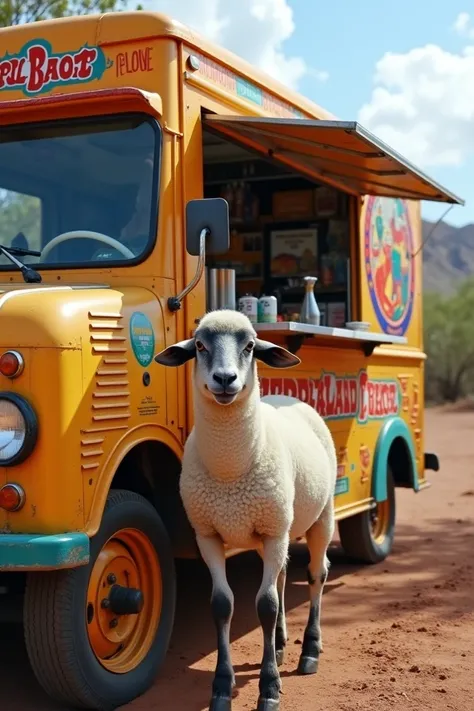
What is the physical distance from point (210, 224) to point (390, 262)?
388 centimetres

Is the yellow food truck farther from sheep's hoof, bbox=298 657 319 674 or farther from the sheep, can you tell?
sheep's hoof, bbox=298 657 319 674

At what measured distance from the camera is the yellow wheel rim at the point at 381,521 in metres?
8.13

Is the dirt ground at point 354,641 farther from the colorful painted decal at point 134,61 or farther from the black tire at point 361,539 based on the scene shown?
the colorful painted decal at point 134,61

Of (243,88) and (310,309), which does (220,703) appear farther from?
(243,88)

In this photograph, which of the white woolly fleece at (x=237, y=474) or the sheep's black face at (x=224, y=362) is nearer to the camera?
the sheep's black face at (x=224, y=362)

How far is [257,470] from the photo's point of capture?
4.36m

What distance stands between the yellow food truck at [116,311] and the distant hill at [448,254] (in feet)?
268

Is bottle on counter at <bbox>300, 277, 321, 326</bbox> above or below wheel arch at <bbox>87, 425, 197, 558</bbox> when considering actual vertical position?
above

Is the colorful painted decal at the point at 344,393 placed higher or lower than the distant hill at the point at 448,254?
lower

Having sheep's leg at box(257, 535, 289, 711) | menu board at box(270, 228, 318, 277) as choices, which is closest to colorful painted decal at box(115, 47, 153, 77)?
sheep's leg at box(257, 535, 289, 711)

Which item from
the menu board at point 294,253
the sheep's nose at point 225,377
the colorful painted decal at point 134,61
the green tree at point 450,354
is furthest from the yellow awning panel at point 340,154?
the green tree at point 450,354

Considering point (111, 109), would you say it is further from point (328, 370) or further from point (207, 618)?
point (207, 618)

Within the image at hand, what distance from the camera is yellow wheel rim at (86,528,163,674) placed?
4.37m

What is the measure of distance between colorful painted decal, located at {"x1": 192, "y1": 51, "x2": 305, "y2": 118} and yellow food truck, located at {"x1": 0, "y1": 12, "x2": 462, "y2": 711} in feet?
0.06
